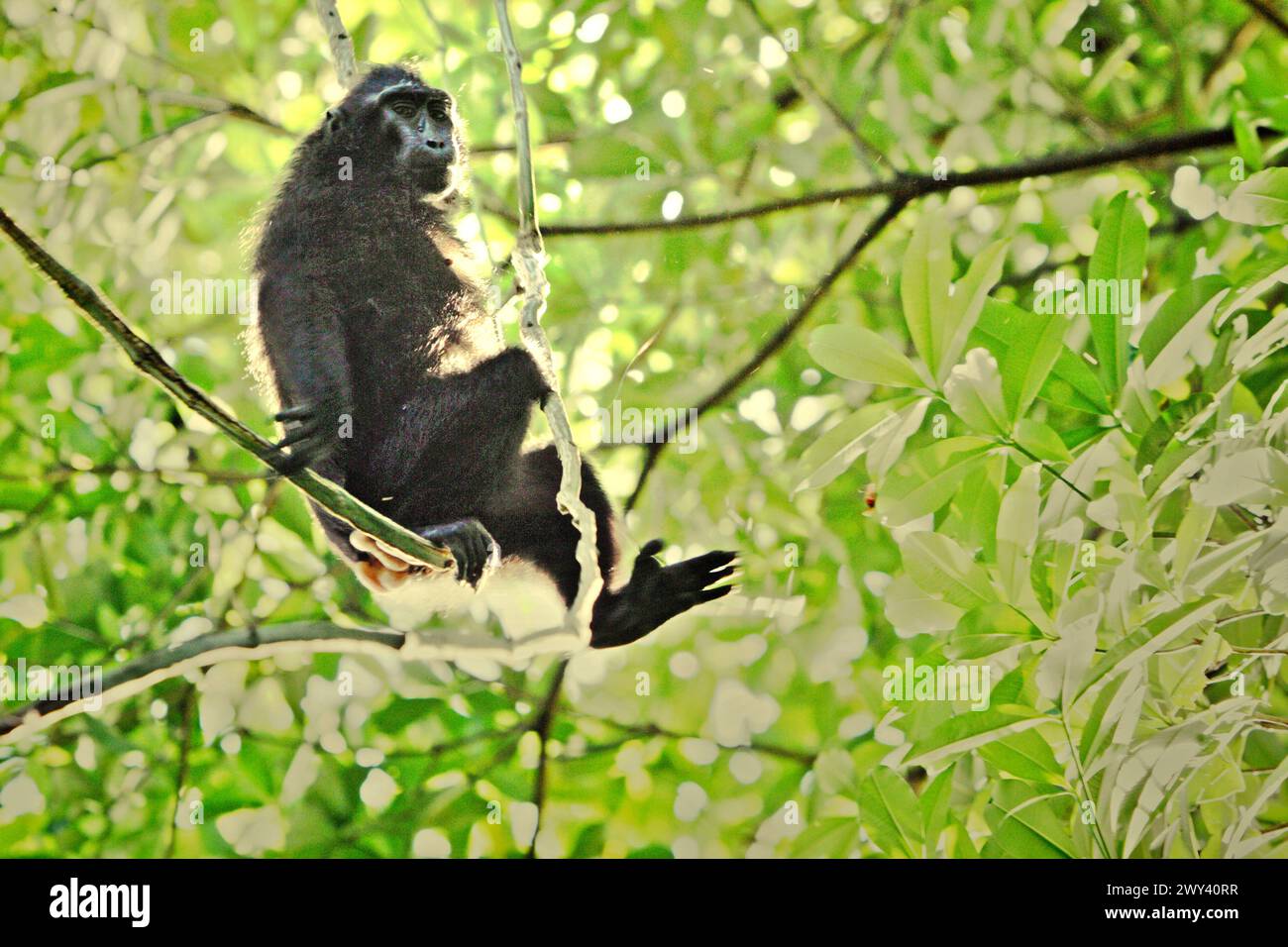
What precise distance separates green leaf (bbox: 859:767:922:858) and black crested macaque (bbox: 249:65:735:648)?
59 cm

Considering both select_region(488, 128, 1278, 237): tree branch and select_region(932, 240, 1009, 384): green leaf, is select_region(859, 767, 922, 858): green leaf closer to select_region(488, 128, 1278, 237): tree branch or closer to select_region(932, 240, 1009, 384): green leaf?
select_region(932, 240, 1009, 384): green leaf

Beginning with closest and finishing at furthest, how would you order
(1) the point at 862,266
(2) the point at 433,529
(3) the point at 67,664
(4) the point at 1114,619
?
(4) the point at 1114,619 < (2) the point at 433,529 < (3) the point at 67,664 < (1) the point at 862,266

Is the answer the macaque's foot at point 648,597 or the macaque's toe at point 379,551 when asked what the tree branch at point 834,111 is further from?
the macaque's toe at point 379,551

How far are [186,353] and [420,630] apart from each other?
32.0 inches

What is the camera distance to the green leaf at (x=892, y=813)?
1.80 meters

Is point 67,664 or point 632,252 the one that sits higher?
point 632,252

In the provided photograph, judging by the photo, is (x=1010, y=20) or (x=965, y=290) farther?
(x=1010, y=20)

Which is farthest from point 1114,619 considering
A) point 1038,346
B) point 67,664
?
point 67,664

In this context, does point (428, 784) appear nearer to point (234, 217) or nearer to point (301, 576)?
point (301, 576)

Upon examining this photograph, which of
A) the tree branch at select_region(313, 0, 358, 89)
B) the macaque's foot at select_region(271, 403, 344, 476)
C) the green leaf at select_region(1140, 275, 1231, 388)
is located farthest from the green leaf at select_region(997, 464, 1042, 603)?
the tree branch at select_region(313, 0, 358, 89)

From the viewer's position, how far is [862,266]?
7.68 feet

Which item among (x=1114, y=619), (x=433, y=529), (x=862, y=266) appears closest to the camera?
(x=1114, y=619)

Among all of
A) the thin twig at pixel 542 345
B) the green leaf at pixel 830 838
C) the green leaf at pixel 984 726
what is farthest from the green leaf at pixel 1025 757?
the thin twig at pixel 542 345

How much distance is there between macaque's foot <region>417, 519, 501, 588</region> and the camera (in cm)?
203
